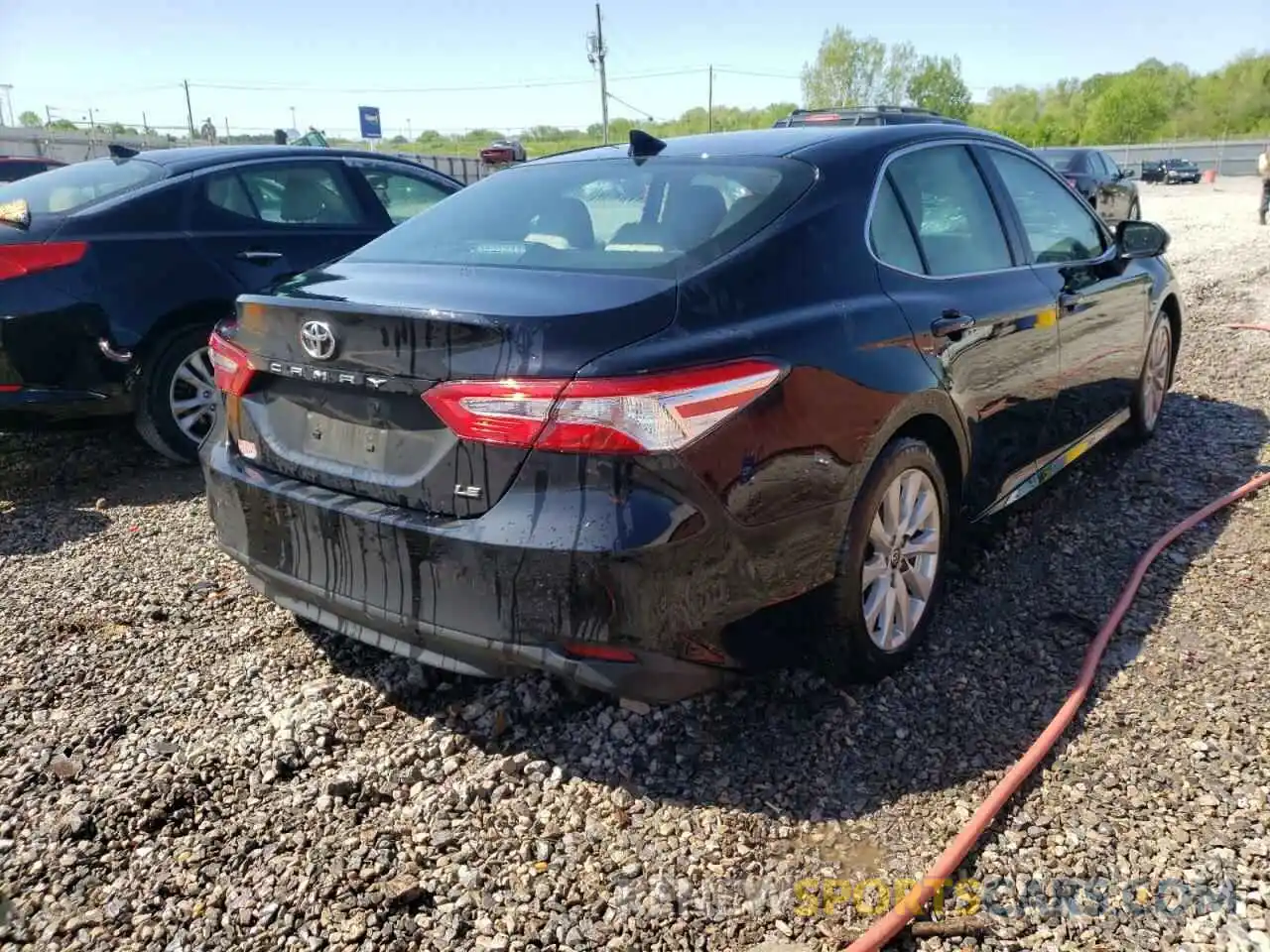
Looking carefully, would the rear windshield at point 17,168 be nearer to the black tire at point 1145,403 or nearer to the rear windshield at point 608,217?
the rear windshield at point 608,217

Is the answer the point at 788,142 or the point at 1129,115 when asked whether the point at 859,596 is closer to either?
the point at 788,142

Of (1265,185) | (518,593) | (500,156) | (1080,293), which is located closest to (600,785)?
(518,593)

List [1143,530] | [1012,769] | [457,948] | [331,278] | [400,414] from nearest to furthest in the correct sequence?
[457,948] → [400,414] → [1012,769] → [331,278] → [1143,530]

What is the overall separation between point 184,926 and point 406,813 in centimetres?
55

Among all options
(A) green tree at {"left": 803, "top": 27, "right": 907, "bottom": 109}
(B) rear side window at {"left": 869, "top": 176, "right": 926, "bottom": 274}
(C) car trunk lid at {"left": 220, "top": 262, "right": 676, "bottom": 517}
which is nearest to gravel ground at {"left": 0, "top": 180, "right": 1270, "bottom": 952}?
(C) car trunk lid at {"left": 220, "top": 262, "right": 676, "bottom": 517}

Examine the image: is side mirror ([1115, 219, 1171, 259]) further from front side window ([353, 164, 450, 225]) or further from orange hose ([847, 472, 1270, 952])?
front side window ([353, 164, 450, 225])

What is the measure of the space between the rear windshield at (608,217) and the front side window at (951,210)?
552mm

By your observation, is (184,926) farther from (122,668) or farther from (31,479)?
(31,479)

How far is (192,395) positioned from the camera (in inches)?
208

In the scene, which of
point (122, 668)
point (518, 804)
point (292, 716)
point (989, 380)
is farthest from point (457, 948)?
point (989, 380)

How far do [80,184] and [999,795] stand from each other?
17.5ft

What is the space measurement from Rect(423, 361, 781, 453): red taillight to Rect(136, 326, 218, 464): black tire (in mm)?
3436

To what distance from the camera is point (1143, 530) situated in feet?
14.1

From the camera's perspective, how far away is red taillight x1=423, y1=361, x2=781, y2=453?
2.18m
